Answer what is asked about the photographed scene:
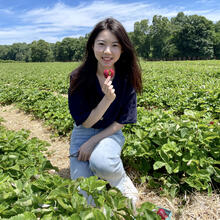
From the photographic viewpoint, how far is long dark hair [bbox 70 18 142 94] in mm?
2089

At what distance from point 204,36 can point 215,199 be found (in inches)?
2449

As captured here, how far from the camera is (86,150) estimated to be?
217 centimetres

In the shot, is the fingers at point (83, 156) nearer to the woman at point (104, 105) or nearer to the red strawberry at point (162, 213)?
the woman at point (104, 105)

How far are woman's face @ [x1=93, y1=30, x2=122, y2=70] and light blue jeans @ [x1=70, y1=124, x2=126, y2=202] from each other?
76 cm

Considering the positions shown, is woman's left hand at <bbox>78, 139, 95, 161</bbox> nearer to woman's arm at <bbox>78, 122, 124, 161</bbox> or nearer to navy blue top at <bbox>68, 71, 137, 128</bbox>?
woman's arm at <bbox>78, 122, 124, 161</bbox>

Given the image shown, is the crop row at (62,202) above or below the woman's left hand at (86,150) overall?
above

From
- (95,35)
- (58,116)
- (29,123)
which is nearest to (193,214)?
(95,35)

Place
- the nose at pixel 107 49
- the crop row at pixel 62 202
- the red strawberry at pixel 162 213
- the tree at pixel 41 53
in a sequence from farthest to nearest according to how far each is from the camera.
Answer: the tree at pixel 41 53 → the nose at pixel 107 49 → the red strawberry at pixel 162 213 → the crop row at pixel 62 202

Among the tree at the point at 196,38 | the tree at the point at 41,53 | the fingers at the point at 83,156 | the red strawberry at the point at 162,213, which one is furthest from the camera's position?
the tree at the point at 41,53

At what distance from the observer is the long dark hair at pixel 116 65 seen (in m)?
2.09

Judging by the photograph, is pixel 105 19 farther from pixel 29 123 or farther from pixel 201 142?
pixel 29 123

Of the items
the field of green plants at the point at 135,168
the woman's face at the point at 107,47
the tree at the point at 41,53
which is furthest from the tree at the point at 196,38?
the woman's face at the point at 107,47

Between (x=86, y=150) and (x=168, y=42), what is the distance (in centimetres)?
6202

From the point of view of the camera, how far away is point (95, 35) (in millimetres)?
2158
